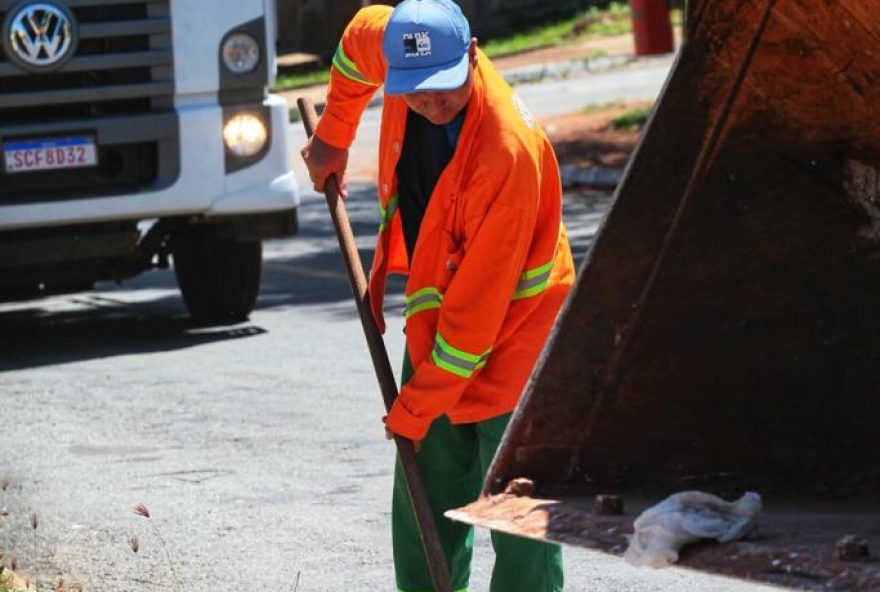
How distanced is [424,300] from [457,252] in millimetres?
148

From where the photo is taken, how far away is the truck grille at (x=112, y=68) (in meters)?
8.64

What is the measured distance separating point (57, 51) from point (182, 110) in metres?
0.62

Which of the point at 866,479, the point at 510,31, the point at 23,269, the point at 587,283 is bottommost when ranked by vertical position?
the point at 510,31

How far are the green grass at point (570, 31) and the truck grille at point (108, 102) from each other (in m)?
17.6

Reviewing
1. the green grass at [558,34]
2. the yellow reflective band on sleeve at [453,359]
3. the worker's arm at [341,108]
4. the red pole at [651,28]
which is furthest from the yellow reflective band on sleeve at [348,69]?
the green grass at [558,34]

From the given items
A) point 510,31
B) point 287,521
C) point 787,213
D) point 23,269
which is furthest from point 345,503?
point 510,31

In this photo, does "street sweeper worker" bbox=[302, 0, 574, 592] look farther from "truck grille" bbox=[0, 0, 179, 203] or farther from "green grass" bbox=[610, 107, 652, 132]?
"green grass" bbox=[610, 107, 652, 132]

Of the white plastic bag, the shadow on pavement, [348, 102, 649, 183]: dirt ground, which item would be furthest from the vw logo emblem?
[348, 102, 649, 183]: dirt ground

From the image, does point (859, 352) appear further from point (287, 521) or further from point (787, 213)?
point (287, 521)

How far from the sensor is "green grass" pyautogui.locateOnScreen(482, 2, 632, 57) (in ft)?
87.9

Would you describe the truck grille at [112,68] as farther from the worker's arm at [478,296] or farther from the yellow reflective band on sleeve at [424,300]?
the worker's arm at [478,296]

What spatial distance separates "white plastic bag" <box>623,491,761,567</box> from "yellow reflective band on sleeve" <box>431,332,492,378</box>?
33.0 inches

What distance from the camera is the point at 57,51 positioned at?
8555 mm

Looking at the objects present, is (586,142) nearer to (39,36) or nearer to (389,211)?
(39,36)
